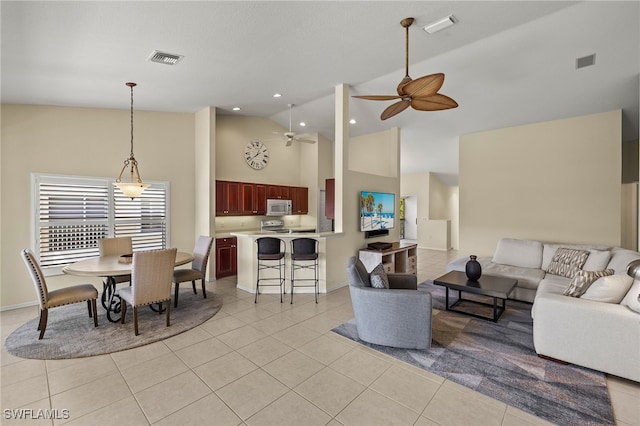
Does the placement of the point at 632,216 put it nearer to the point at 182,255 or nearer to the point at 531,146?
the point at 531,146

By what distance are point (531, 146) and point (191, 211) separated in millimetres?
6740

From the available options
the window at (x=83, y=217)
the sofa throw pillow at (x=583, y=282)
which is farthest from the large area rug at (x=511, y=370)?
the window at (x=83, y=217)

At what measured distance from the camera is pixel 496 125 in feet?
18.6

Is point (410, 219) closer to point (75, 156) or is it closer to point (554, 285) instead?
point (554, 285)

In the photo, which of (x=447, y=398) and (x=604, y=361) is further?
(x=604, y=361)

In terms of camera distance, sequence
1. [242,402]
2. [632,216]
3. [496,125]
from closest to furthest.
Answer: [242,402], [632,216], [496,125]

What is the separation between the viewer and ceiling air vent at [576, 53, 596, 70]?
3664 mm

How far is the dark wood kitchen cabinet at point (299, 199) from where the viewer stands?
23.9 ft

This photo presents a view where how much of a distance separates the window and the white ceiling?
4.18 ft

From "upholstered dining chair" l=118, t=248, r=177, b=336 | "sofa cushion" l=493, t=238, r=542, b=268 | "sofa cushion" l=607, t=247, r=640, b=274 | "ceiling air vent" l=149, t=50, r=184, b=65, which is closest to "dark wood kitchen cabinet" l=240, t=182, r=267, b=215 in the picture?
"upholstered dining chair" l=118, t=248, r=177, b=336

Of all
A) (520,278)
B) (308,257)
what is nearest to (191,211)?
Result: (308,257)

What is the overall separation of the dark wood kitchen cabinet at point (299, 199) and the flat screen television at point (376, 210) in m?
2.39

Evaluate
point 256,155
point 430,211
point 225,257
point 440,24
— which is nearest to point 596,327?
point 440,24

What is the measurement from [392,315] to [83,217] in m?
4.87
